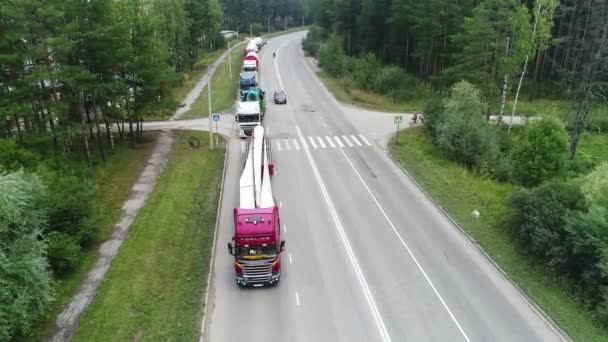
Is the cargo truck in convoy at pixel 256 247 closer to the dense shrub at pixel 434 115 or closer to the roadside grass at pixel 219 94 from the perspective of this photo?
the dense shrub at pixel 434 115

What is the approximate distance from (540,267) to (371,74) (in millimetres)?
42310

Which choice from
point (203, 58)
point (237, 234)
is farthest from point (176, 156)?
point (203, 58)

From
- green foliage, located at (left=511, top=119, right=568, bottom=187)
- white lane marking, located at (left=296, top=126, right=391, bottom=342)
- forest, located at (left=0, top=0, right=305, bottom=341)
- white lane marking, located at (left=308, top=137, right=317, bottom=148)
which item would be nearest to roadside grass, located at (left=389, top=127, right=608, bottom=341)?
green foliage, located at (left=511, top=119, right=568, bottom=187)

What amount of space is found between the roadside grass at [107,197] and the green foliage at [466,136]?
2364 cm

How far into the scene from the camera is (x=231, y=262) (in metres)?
23.2

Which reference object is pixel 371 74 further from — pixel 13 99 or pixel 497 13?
pixel 13 99

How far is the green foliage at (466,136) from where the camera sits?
116ft

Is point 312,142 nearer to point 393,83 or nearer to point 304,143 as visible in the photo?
point 304,143

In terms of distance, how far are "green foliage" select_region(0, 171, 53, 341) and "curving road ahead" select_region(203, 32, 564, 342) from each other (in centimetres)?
625

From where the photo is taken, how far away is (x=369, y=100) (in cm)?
5569

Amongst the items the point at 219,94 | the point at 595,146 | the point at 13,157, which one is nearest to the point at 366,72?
the point at 219,94

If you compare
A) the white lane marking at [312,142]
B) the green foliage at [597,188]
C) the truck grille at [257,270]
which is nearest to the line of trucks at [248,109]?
the white lane marking at [312,142]

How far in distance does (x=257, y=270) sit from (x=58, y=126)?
18.5m

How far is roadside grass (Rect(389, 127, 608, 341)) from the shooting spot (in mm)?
19312
